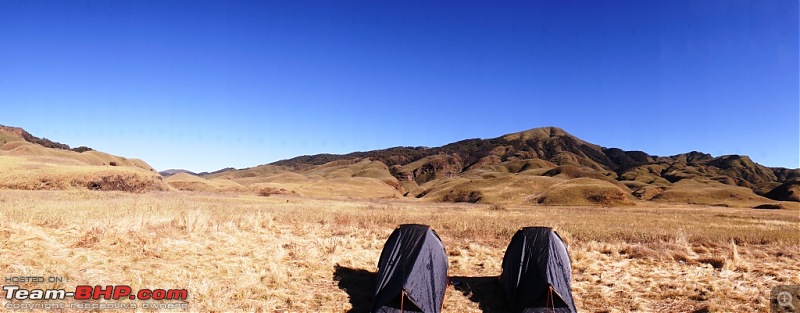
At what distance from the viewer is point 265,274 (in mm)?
12734

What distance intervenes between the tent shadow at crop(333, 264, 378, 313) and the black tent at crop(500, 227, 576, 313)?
432 centimetres

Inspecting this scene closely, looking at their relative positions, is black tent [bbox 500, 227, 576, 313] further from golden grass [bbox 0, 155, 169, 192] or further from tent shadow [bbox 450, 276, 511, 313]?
golden grass [bbox 0, 155, 169, 192]

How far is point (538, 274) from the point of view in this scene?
36.0ft

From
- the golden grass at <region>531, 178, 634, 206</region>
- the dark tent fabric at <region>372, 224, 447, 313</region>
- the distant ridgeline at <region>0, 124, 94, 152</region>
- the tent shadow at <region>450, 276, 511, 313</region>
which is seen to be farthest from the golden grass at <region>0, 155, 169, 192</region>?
the distant ridgeline at <region>0, 124, 94, 152</region>

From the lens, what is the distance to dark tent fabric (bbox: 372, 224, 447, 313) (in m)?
10.5

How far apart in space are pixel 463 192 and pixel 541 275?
281 feet

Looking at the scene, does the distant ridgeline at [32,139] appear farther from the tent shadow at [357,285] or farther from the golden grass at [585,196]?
the tent shadow at [357,285]

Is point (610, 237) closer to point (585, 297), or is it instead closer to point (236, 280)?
point (585, 297)

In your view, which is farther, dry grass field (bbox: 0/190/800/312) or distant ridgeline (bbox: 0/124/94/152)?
distant ridgeline (bbox: 0/124/94/152)

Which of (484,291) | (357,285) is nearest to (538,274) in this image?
(484,291)

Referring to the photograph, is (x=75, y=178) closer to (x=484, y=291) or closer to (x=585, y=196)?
(x=484, y=291)

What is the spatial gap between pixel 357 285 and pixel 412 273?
2.91 m

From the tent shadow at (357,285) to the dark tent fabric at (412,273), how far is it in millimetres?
683

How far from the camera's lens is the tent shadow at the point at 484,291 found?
11.6 metres
